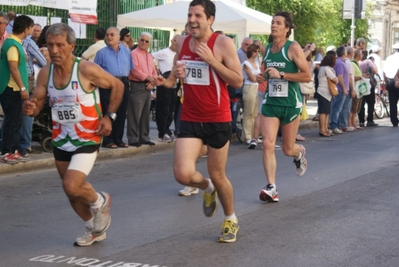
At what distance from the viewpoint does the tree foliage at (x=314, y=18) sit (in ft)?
105

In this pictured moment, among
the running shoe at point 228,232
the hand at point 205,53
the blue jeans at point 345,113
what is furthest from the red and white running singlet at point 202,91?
the blue jeans at point 345,113

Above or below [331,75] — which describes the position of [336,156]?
below

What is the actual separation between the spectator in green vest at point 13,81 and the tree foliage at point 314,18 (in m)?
19.6

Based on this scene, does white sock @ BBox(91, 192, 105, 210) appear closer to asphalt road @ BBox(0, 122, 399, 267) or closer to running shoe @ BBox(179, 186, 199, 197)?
asphalt road @ BBox(0, 122, 399, 267)

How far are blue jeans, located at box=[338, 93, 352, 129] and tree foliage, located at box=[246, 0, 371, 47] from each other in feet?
37.3

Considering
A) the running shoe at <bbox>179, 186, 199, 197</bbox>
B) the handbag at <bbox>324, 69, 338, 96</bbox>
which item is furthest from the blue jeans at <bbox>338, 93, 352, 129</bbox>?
the running shoe at <bbox>179, 186, 199, 197</bbox>

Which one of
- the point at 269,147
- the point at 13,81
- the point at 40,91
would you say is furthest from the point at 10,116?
the point at 40,91

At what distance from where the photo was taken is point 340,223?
884 cm

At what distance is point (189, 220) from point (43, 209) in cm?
175

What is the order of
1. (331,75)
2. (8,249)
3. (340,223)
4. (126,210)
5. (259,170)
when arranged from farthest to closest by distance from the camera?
(331,75), (259,170), (126,210), (340,223), (8,249)

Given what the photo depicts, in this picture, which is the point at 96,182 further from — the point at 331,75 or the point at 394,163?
the point at 331,75

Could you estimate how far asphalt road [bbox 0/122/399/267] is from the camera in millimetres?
7273

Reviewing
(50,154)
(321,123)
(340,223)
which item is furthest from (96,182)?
(321,123)

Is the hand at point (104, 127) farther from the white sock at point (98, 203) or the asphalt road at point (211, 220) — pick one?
the asphalt road at point (211, 220)
